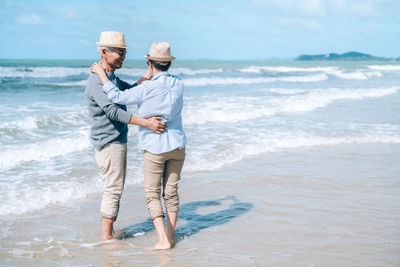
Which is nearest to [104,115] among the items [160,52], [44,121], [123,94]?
[123,94]

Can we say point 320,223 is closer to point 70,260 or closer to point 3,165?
point 70,260

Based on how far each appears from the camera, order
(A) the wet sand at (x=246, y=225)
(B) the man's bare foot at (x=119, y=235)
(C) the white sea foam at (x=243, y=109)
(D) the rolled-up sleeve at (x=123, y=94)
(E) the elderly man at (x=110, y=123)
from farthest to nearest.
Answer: (C) the white sea foam at (x=243, y=109)
(B) the man's bare foot at (x=119, y=235)
(A) the wet sand at (x=246, y=225)
(E) the elderly man at (x=110, y=123)
(D) the rolled-up sleeve at (x=123, y=94)

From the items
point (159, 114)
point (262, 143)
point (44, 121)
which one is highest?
point (159, 114)

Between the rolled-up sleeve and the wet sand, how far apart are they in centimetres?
145

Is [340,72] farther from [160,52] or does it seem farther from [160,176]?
[160,52]

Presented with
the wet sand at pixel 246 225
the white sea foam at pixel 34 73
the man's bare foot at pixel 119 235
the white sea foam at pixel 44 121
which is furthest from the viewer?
the white sea foam at pixel 34 73

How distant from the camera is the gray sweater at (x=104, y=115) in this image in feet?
12.0

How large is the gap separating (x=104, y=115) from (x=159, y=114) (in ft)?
1.76

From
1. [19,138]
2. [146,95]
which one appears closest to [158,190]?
[146,95]

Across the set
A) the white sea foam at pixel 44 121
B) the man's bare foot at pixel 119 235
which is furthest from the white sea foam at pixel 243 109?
the man's bare foot at pixel 119 235

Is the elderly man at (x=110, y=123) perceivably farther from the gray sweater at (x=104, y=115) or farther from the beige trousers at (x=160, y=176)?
the beige trousers at (x=160, y=176)

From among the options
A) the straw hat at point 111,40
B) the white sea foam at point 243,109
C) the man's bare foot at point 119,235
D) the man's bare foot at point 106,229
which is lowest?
the man's bare foot at point 119,235

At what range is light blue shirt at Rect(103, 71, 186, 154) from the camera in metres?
3.58

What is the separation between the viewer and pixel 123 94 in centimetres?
356
